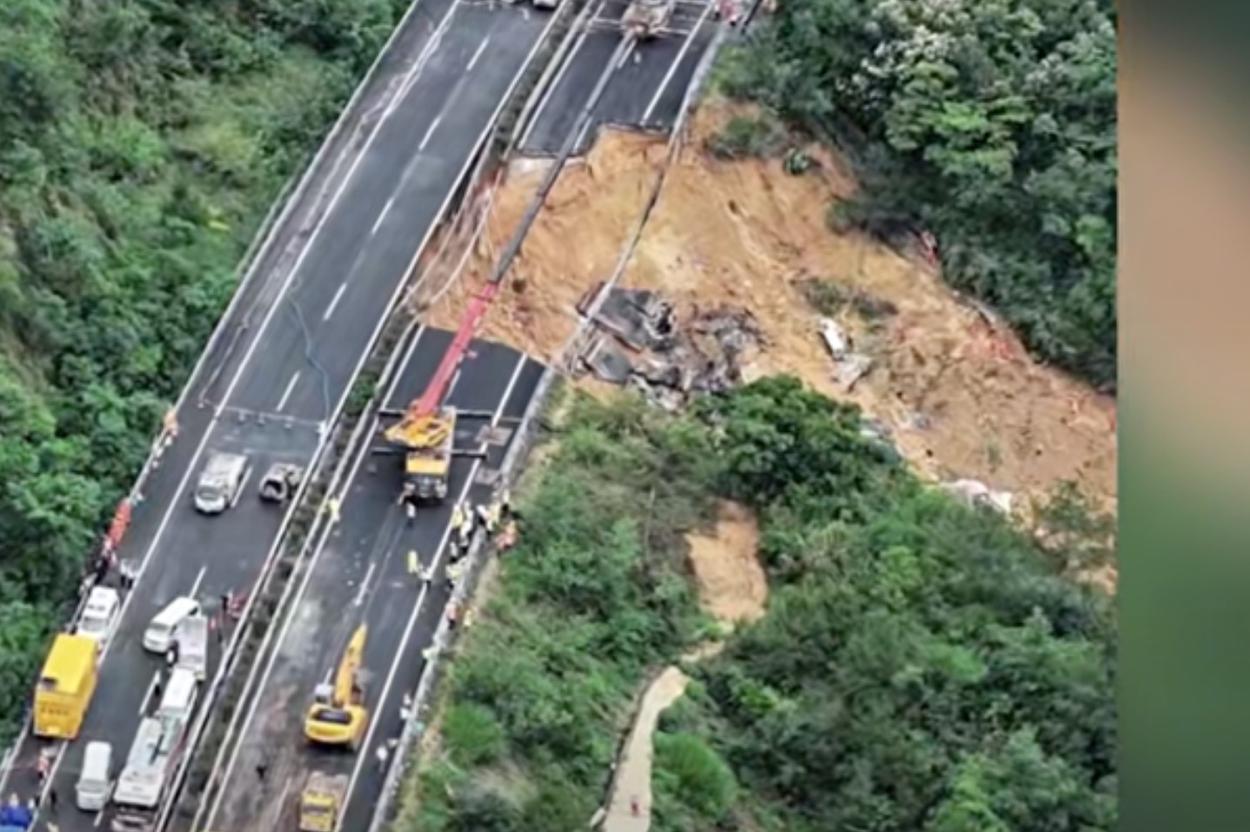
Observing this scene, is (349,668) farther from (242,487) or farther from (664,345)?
(664,345)

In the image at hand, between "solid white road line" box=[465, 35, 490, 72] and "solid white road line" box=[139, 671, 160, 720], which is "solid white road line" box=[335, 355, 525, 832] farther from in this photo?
"solid white road line" box=[465, 35, 490, 72]

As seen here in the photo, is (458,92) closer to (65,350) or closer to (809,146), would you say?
(809,146)

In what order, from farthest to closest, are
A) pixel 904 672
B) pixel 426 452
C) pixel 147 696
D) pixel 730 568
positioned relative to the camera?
pixel 730 568, pixel 426 452, pixel 904 672, pixel 147 696

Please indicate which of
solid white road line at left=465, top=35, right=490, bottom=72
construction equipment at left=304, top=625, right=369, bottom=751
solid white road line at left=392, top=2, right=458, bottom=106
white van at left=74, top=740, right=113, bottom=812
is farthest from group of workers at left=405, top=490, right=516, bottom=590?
solid white road line at left=465, top=35, right=490, bottom=72

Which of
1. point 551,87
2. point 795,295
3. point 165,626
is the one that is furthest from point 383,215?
point 165,626

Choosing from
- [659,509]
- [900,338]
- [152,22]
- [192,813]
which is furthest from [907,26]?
[192,813]

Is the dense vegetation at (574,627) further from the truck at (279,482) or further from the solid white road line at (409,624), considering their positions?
the truck at (279,482)

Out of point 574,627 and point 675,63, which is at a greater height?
point 675,63
